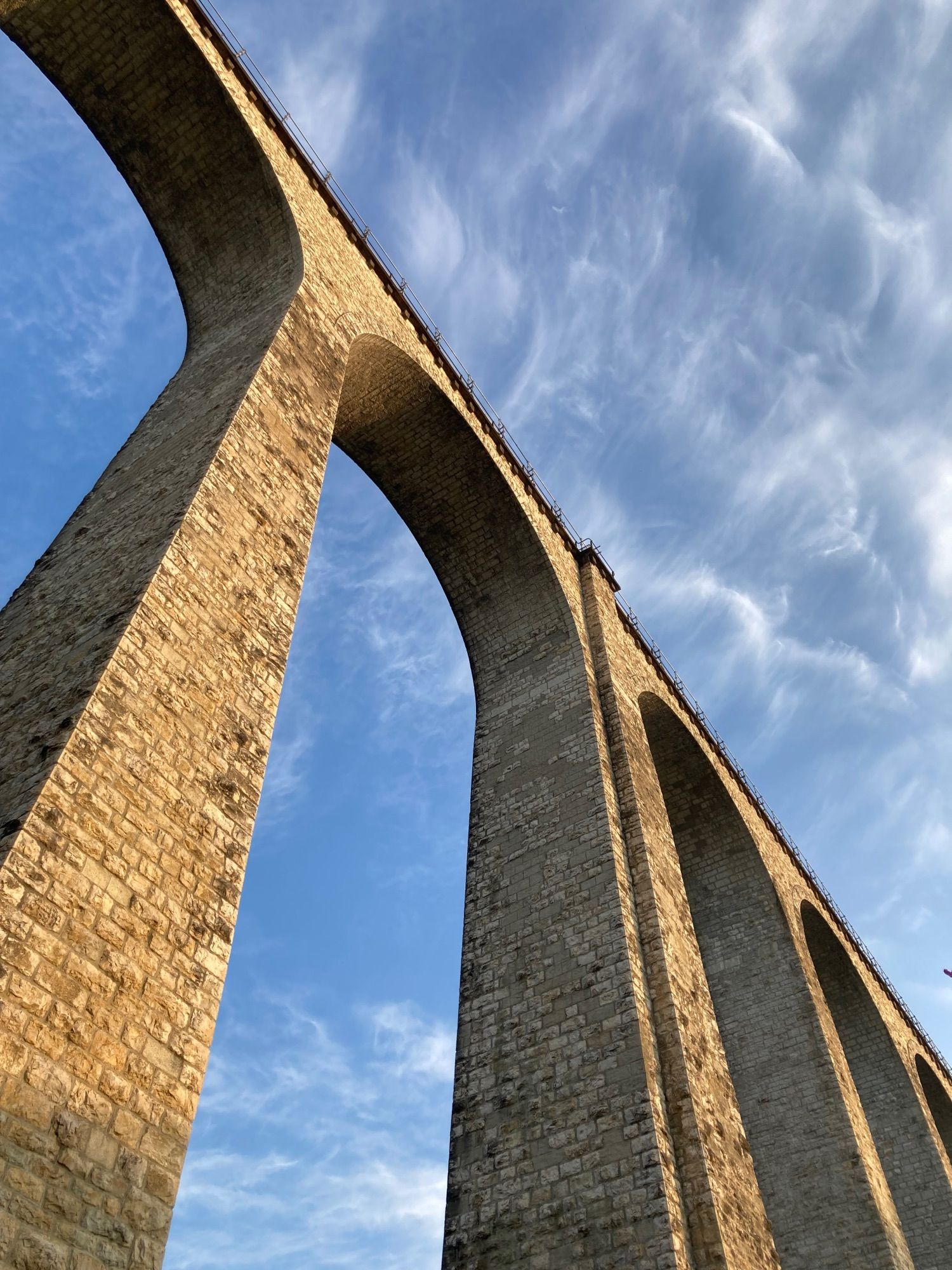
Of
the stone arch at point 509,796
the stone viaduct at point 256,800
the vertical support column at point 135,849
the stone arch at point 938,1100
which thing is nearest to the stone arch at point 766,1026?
the stone viaduct at point 256,800

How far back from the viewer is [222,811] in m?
5.60

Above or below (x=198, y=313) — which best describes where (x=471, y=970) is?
below

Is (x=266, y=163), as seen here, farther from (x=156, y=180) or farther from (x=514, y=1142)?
(x=514, y=1142)

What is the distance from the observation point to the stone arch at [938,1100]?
2003 centimetres

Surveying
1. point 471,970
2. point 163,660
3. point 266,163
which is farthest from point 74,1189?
point 266,163

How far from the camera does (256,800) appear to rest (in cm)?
588

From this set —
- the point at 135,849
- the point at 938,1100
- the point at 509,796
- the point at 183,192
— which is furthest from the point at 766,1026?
the point at 183,192

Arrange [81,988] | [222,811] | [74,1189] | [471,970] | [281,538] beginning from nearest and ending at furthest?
[74,1189] < [81,988] < [222,811] < [281,538] < [471,970]

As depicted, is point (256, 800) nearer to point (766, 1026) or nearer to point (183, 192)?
point (183, 192)

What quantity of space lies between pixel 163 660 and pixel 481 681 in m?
8.15

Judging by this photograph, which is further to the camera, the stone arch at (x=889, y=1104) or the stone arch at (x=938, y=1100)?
the stone arch at (x=938, y=1100)

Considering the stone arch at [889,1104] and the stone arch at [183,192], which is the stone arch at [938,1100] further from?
the stone arch at [183,192]

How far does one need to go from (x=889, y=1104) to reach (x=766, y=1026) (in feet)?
18.0

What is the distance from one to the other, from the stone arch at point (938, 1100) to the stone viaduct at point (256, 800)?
2.38 m
